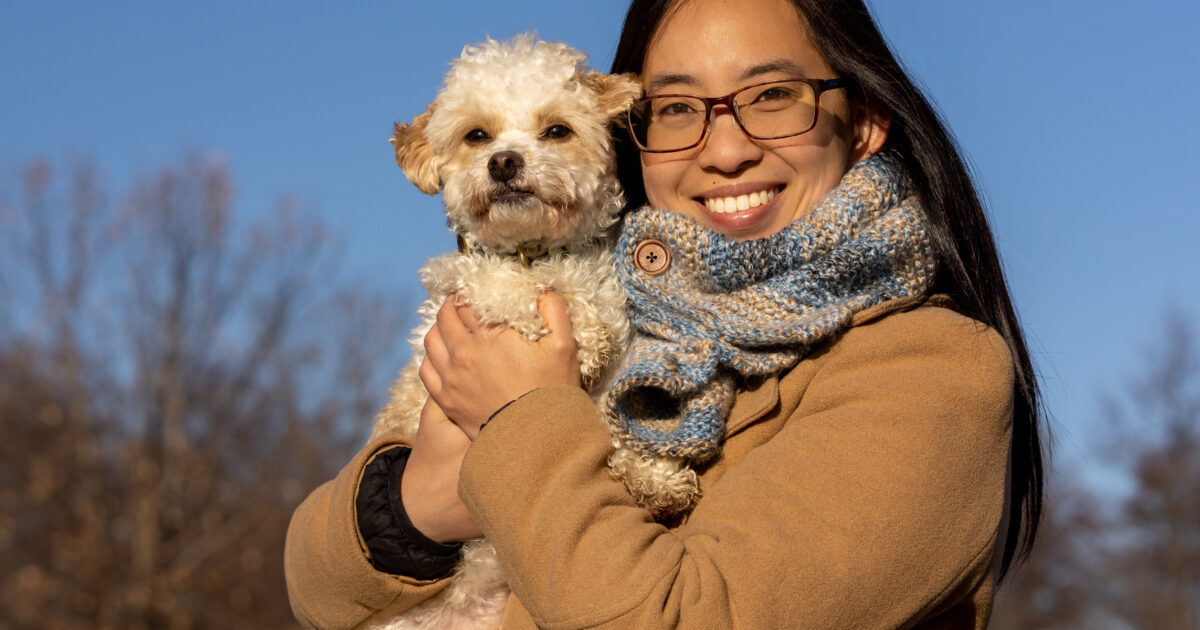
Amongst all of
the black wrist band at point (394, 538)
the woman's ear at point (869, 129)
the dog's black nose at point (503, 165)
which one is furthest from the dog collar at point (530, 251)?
the woman's ear at point (869, 129)

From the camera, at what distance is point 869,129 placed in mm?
3111

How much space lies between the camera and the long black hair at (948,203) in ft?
9.33

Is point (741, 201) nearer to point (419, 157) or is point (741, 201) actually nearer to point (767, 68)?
point (767, 68)

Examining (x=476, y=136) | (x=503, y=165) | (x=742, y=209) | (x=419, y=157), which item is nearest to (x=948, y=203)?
(x=742, y=209)

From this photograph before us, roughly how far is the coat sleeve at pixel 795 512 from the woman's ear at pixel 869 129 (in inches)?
34.6

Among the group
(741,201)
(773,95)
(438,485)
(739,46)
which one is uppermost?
(739,46)

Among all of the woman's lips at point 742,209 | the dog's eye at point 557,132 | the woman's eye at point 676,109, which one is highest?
the woman's eye at point 676,109

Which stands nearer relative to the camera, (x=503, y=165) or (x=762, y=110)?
(x=762, y=110)

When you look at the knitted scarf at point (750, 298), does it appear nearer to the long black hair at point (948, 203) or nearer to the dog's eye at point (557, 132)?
the long black hair at point (948, 203)

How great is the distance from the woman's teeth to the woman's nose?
0.25 ft

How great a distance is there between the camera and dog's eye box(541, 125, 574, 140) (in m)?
3.36

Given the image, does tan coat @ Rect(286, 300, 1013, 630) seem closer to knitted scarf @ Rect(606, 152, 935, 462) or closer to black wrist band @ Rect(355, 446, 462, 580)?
knitted scarf @ Rect(606, 152, 935, 462)

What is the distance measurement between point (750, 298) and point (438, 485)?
0.88 m

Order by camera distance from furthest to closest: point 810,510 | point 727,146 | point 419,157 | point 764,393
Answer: point 419,157 < point 727,146 < point 764,393 < point 810,510
